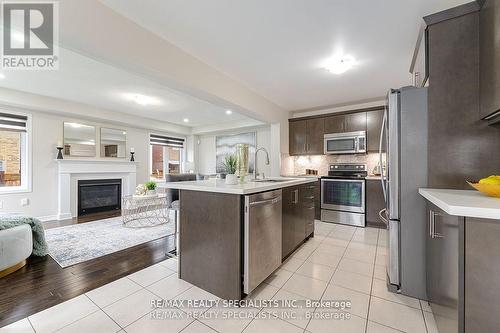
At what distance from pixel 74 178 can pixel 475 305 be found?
6382 mm

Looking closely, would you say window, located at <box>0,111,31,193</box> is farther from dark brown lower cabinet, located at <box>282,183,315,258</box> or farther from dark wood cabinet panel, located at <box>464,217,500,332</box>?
dark wood cabinet panel, located at <box>464,217,500,332</box>

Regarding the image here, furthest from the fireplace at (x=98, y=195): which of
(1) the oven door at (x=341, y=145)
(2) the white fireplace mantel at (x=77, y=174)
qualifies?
(1) the oven door at (x=341, y=145)

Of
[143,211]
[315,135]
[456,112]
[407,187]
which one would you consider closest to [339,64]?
[456,112]

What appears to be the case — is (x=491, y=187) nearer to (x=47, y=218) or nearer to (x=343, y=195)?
(x=343, y=195)

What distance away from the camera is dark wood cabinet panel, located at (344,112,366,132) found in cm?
424

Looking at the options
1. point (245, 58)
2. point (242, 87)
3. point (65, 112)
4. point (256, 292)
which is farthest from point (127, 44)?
point (65, 112)

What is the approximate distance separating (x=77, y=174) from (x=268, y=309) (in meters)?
5.31

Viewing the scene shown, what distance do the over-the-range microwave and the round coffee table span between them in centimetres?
367

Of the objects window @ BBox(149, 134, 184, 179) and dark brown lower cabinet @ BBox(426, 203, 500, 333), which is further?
window @ BBox(149, 134, 184, 179)

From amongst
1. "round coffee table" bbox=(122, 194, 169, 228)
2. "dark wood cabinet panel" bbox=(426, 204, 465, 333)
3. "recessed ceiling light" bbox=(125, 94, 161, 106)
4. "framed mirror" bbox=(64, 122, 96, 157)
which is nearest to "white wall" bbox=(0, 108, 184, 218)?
"framed mirror" bbox=(64, 122, 96, 157)

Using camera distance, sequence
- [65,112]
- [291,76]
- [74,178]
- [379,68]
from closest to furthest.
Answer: [379,68] → [291,76] → [65,112] → [74,178]

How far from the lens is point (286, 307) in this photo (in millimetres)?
1689

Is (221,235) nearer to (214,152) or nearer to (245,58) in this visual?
(245,58)

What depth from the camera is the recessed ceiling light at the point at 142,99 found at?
13.1 ft
